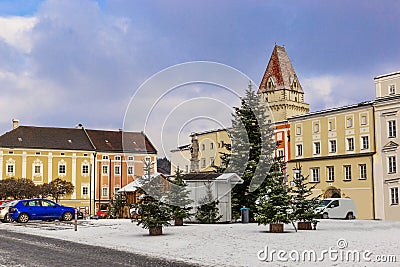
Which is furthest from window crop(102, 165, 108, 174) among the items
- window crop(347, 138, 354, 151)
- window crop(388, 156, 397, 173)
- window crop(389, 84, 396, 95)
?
window crop(389, 84, 396, 95)

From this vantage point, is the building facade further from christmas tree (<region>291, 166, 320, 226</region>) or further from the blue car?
christmas tree (<region>291, 166, 320, 226</region>)

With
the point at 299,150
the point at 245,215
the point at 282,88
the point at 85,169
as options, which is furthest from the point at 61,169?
the point at 245,215

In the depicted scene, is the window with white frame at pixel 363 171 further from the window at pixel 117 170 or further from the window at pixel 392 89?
the window at pixel 117 170

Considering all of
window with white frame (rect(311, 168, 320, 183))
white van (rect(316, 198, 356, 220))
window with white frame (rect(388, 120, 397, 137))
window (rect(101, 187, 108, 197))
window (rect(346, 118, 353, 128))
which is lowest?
white van (rect(316, 198, 356, 220))

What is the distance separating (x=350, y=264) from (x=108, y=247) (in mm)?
8671

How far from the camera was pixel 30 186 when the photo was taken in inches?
2945

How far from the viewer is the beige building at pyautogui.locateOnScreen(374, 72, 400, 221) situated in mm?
58250

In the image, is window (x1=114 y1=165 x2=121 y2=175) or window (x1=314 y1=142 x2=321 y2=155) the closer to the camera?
window (x1=314 y1=142 x2=321 y2=155)

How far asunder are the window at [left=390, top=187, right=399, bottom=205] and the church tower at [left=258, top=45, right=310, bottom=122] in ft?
76.8

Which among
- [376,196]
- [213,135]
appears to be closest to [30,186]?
[213,135]

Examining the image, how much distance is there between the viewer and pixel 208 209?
30.9 meters

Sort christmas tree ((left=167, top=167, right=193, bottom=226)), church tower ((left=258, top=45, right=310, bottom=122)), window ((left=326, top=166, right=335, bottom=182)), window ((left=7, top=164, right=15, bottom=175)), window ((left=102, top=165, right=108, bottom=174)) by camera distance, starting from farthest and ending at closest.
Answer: window ((left=102, top=165, right=108, bottom=174))
window ((left=7, top=164, right=15, bottom=175))
church tower ((left=258, top=45, right=310, bottom=122))
window ((left=326, top=166, right=335, bottom=182))
christmas tree ((left=167, top=167, right=193, bottom=226))

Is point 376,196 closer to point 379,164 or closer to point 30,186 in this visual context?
point 379,164

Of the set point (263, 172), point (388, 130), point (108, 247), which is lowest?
point (108, 247)
